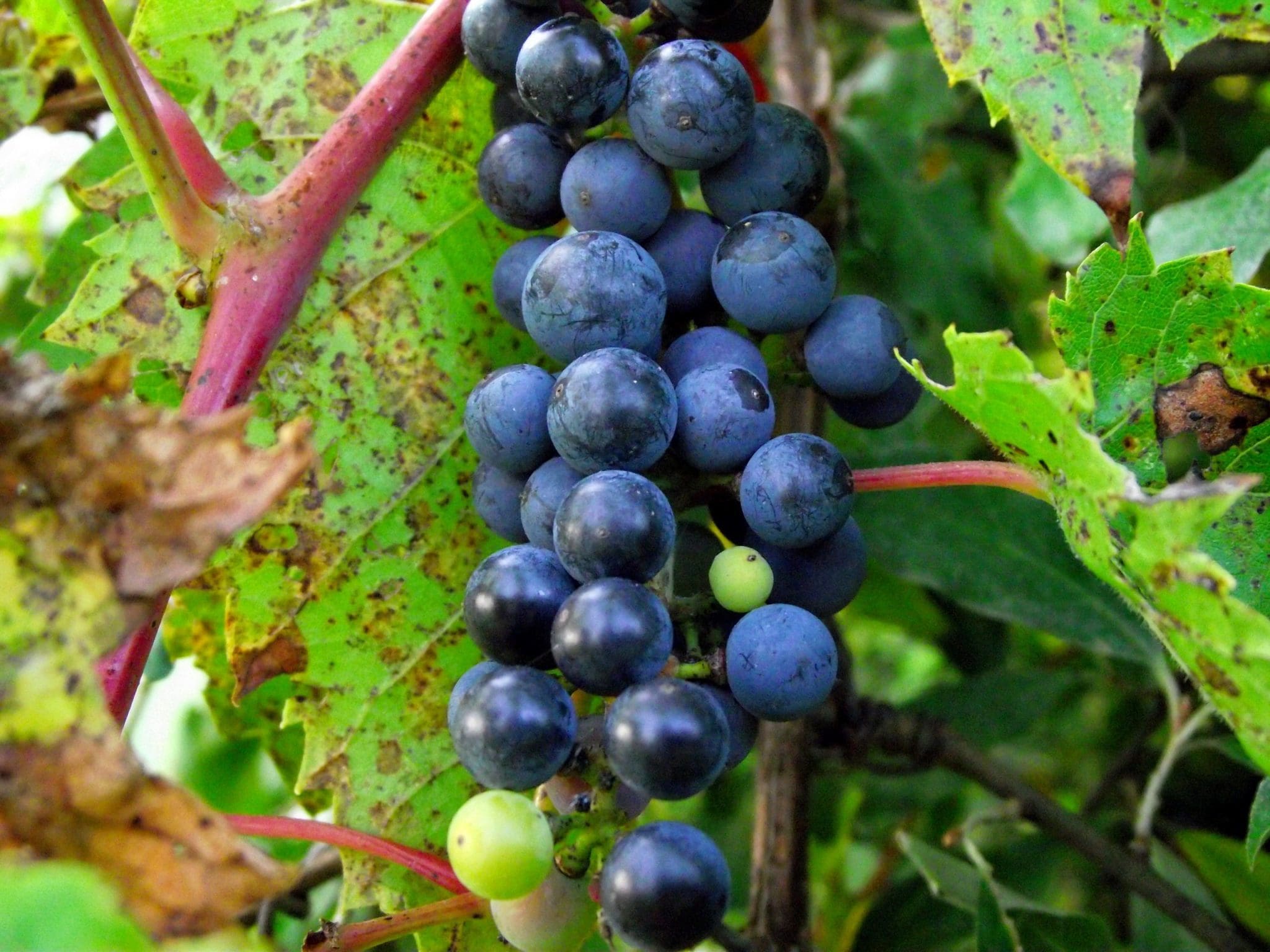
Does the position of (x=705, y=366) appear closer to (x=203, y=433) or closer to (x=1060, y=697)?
(x=203, y=433)

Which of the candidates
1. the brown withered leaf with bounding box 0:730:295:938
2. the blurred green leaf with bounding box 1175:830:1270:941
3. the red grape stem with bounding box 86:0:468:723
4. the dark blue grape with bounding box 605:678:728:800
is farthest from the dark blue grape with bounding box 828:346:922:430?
the blurred green leaf with bounding box 1175:830:1270:941

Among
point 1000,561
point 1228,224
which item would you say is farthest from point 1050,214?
point 1000,561

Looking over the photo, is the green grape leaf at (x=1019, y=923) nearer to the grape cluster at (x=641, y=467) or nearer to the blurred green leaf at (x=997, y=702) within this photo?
the blurred green leaf at (x=997, y=702)

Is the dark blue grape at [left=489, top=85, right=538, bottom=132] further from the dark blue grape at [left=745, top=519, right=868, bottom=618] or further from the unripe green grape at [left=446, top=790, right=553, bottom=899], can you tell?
the unripe green grape at [left=446, top=790, right=553, bottom=899]

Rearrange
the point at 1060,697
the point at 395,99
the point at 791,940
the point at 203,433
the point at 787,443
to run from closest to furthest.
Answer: the point at 203,433, the point at 787,443, the point at 395,99, the point at 791,940, the point at 1060,697

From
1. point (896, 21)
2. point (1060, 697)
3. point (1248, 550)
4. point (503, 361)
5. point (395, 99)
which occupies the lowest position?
point (1060, 697)

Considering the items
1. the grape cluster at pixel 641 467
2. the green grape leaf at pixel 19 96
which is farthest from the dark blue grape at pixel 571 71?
the green grape leaf at pixel 19 96

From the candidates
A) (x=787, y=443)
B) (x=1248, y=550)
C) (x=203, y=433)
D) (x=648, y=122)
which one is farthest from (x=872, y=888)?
(x=203, y=433)

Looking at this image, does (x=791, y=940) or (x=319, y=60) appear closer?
(x=319, y=60)
